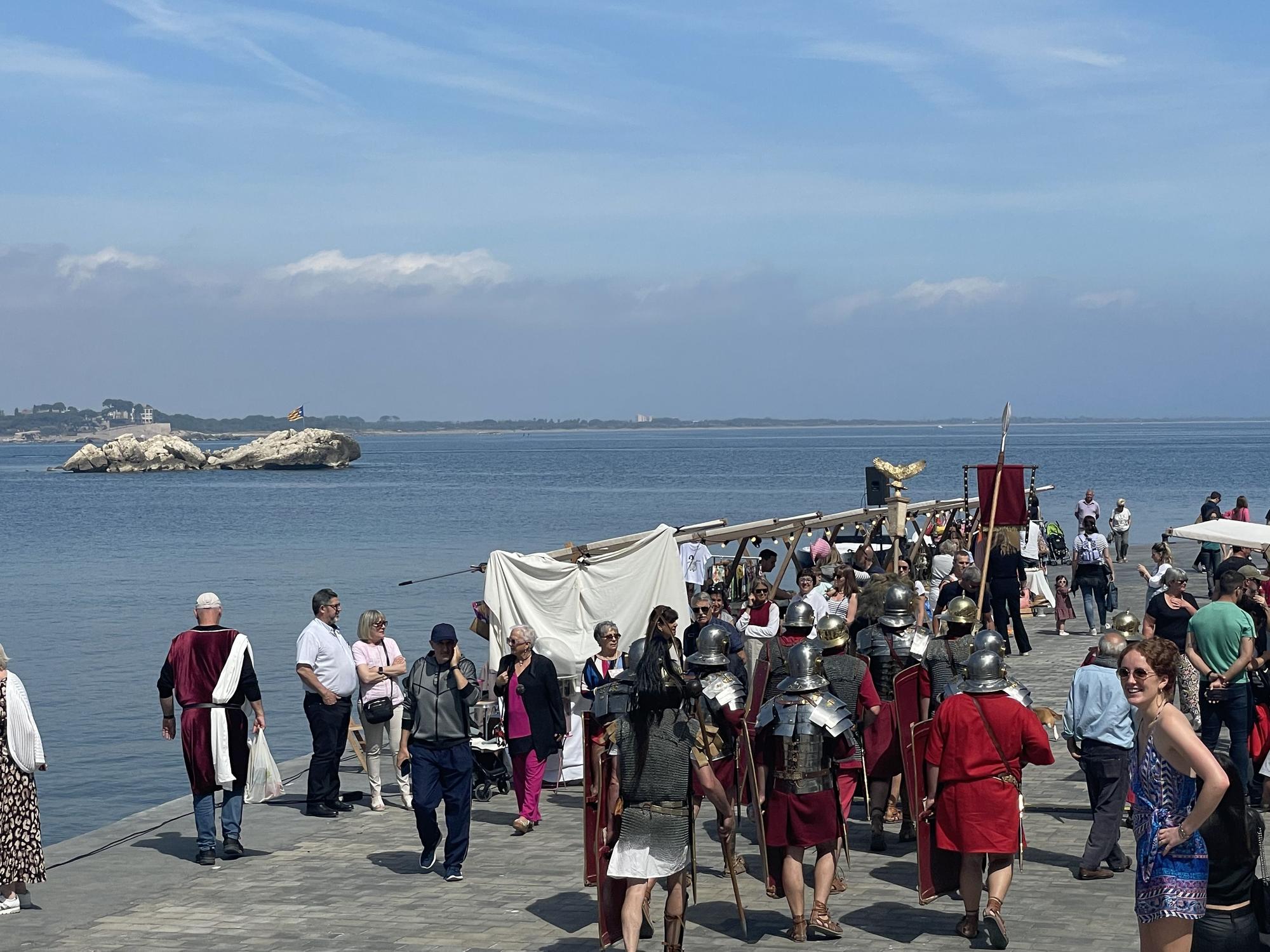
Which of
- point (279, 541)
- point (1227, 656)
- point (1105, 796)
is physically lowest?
point (279, 541)

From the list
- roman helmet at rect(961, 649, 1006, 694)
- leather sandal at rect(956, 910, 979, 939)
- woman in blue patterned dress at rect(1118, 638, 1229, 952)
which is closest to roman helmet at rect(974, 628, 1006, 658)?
roman helmet at rect(961, 649, 1006, 694)

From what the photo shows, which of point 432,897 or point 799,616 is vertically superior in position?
point 799,616

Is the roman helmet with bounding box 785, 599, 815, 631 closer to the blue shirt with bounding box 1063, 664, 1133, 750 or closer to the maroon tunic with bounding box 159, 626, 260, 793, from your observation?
the blue shirt with bounding box 1063, 664, 1133, 750

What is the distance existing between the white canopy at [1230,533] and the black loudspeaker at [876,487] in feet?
34.1

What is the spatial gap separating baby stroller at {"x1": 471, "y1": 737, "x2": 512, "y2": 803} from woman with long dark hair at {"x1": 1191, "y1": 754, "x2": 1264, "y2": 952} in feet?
23.8

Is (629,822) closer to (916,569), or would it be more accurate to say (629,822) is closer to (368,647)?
(368,647)

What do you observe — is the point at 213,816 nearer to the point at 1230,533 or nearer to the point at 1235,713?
the point at 1235,713

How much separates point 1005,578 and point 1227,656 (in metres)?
8.04

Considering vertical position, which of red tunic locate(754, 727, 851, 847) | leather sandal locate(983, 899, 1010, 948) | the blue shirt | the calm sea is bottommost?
the calm sea

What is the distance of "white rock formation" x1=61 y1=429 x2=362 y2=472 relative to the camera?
16300 cm

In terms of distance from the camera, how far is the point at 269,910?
8.97 m

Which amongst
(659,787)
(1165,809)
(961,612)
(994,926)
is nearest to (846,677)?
(961,612)

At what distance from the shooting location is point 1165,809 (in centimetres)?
566

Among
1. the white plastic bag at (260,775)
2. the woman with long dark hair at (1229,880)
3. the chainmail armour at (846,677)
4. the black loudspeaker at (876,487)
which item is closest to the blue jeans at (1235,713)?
the chainmail armour at (846,677)
